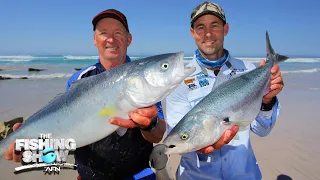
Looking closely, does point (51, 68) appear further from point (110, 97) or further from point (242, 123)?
point (242, 123)

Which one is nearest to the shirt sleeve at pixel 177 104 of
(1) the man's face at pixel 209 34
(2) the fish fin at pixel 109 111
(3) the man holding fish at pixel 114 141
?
(3) the man holding fish at pixel 114 141

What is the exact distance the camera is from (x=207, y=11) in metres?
3.58

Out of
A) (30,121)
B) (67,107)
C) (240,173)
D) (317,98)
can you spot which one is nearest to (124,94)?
(67,107)

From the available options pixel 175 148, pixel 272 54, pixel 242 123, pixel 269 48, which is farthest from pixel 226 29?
pixel 175 148

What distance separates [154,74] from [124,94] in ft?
1.07

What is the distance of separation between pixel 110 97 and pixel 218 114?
3.47ft

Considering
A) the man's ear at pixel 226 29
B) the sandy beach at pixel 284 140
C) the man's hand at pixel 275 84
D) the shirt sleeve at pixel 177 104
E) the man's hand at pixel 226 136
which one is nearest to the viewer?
the man's hand at pixel 226 136

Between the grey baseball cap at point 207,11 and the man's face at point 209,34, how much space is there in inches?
1.9

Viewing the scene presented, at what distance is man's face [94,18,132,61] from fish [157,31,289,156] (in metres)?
1.30

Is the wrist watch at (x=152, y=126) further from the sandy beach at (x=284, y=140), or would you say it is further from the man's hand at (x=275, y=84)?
the sandy beach at (x=284, y=140)

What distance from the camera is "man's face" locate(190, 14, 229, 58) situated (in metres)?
3.55

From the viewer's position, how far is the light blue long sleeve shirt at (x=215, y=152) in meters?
3.19

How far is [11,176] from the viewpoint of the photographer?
16.4ft

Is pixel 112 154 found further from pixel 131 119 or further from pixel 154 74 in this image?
pixel 154 74
